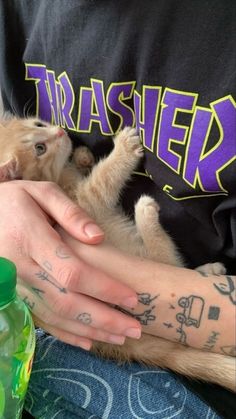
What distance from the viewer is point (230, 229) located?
0.86 metres

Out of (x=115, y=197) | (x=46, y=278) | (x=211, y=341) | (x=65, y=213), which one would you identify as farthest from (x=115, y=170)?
(x=211, y=341)

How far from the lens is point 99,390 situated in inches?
31.7

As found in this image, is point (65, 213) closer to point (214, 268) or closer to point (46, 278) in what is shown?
point (46, 278)

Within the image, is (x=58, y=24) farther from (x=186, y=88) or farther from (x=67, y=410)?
(x=67, y=410)

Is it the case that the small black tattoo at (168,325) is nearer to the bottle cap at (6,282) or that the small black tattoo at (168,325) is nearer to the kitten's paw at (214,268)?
the kitten's paw at (214,268)

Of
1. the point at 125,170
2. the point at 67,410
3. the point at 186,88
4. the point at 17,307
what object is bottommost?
the point at 67,410

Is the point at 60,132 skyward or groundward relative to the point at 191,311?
skyward

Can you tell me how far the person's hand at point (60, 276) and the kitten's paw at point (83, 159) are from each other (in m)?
0.22

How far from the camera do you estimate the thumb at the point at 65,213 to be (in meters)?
0.87

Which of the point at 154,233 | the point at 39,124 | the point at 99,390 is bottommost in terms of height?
the point at 99,390

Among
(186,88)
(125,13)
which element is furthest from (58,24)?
(186,88)

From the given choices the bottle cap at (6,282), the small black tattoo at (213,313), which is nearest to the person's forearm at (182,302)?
the small black tattoo at (213,313)

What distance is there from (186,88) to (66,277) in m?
0.37

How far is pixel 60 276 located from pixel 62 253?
4 cm
